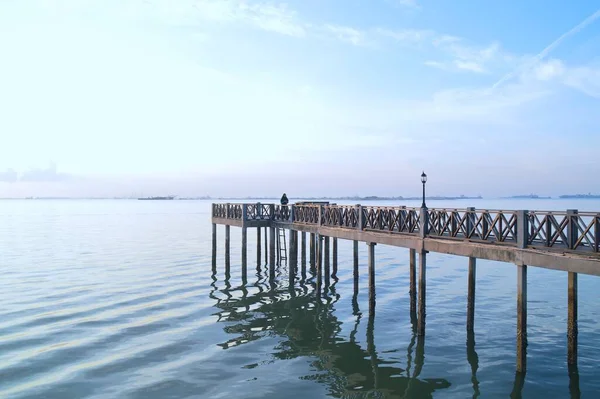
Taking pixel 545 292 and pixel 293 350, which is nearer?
pixel 293 350

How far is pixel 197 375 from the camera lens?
14453mm

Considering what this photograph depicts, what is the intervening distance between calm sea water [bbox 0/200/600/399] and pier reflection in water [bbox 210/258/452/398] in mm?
57

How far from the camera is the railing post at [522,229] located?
44.7 ft

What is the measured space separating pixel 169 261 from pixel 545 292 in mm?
25482

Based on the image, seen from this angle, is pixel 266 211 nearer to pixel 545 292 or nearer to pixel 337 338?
pixel 337 338

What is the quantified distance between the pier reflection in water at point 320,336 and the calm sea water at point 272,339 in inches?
2.2

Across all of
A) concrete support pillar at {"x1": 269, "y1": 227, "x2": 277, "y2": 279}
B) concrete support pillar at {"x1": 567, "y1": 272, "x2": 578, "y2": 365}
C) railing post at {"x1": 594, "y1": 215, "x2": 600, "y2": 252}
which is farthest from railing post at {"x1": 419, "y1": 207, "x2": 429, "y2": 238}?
concrete support pillar at {"x1": 269, "y1": 227, "x2": 277, "y2": 279}

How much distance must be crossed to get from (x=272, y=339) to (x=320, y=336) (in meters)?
1.75

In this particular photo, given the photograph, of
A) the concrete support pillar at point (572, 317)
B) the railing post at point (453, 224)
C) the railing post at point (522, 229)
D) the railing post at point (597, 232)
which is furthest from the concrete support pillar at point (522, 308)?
the railing post at point (453, 224)

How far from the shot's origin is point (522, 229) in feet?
44.7

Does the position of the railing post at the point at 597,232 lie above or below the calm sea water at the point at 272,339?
above

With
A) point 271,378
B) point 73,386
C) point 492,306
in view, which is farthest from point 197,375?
point 492,306

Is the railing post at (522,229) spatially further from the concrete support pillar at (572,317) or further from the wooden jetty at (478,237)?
the concrete support pillar at (572,317)

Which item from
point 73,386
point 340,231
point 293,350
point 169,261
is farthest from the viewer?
point 169,261
